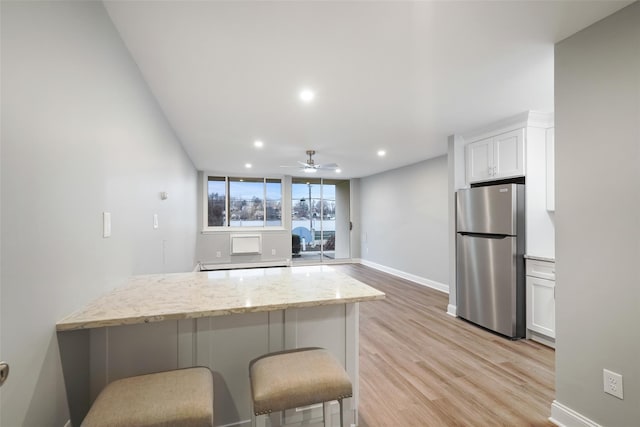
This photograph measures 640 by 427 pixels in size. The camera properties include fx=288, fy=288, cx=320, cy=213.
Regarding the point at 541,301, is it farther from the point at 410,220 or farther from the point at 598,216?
the point at 410,220

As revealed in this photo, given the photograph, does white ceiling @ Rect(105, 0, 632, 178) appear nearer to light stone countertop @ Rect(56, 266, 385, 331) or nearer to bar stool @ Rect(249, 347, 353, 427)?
light stone countertop @ Rect(56, 266, 385, 331)

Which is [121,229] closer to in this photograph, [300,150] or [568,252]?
[568,252]

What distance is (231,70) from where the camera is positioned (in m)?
2.16

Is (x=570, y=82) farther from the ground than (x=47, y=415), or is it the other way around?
(x=570, y=82)

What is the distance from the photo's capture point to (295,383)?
1.22 m

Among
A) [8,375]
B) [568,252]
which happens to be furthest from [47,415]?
[568,252]

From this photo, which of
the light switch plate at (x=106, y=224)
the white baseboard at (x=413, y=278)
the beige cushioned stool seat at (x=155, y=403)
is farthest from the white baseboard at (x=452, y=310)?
the light switch plate at (x=106, y=224)

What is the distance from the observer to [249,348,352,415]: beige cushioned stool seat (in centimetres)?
118

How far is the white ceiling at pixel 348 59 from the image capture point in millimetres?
1561

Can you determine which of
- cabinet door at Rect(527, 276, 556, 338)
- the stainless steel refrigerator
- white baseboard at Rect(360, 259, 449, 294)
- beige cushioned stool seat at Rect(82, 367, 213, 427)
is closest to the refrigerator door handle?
the stainless steel refrigerator

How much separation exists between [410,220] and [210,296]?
5110 millimetres

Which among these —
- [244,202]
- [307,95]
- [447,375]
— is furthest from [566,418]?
[244,202]

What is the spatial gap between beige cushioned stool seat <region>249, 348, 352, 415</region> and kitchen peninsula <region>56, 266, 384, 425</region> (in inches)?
10.2

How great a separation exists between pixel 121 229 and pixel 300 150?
3296 mm
